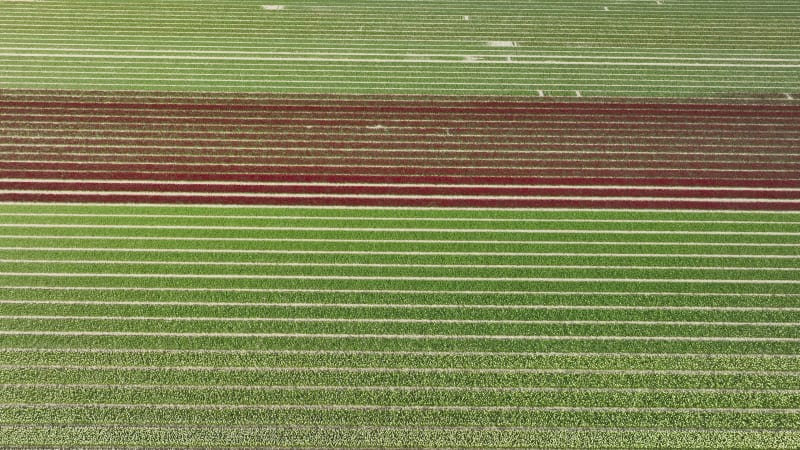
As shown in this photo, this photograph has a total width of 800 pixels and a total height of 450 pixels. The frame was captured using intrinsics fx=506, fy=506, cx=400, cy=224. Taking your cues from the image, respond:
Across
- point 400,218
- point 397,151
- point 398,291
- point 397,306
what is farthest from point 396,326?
point 397,151

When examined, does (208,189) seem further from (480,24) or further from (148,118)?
(480,24)

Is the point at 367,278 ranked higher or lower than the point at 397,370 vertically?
higher

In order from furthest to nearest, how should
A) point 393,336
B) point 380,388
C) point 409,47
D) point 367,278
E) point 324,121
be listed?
1. point 409,47
2. point 324,121
3. point 367,278
4. point 393,336
5. point 380,388

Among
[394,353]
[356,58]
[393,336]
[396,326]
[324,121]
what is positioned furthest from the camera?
[356,58]

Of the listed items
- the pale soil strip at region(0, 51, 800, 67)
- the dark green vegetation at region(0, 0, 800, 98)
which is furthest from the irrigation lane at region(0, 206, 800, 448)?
the pale soil strip at region(0, 51, 800, 67)

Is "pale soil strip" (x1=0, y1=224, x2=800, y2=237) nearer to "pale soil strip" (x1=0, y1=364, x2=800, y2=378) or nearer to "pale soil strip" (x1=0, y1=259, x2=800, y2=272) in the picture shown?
"pale soil strip" (x1=0, y1=259, x2=800, y2=272)

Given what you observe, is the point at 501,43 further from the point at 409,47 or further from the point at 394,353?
the point at 394,353
